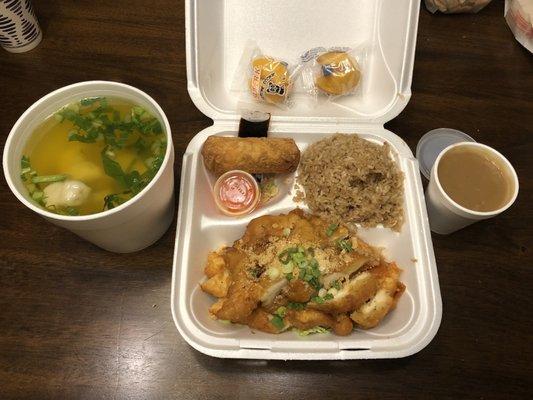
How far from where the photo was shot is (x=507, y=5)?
206cm

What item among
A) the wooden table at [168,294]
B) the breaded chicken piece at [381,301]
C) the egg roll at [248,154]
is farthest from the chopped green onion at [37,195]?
the breaded chicken piece at [381,301]

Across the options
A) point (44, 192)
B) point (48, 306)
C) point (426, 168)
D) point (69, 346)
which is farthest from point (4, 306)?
Result: point (426, 168)

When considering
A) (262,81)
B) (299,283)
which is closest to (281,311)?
(299,283)

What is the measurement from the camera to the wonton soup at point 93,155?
1.30 metres

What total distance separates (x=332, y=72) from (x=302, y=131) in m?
0.29

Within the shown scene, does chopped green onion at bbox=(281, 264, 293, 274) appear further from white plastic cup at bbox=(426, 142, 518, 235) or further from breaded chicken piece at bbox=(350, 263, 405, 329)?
white plastic cup at bbox=(426, 142, 518, 235)

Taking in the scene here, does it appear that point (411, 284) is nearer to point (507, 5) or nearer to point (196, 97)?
point (196, 97)

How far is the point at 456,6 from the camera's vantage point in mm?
2004

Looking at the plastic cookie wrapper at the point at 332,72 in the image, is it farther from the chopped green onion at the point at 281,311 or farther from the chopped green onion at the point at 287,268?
the chopped green onion at the point at 281,311

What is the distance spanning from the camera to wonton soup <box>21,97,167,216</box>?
4.27 ft

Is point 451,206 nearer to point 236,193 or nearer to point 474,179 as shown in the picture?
point 474,179

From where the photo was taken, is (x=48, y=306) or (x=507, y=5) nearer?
(x=48, y=306)

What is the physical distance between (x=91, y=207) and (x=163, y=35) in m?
1.04

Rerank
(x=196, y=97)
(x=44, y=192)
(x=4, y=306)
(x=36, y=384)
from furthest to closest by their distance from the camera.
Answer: (x=196, y=97) < (x=4, y=306) < (x=36, y=384) < (x=44, y=192)
